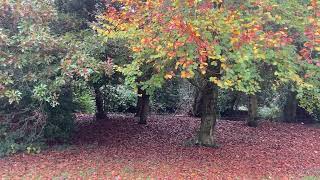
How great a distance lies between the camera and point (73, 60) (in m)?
8.41

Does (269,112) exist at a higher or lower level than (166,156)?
higher

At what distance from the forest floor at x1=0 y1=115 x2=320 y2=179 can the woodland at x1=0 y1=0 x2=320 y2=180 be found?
0.11ft

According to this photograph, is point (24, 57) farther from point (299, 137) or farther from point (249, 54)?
point (299, 137)

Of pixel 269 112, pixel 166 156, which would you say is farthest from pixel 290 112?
pixel 166 156

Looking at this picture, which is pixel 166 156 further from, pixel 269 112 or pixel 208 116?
pixel 269 112

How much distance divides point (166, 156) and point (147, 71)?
2.19 m

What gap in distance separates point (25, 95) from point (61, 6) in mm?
2764

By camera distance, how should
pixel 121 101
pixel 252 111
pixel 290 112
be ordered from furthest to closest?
1. pixel 121 101
2. pixel 290 112
3. pixel 252 111

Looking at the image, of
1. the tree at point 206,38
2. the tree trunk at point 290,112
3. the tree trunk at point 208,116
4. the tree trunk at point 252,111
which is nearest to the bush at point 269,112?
the tree trunk at point 290,112

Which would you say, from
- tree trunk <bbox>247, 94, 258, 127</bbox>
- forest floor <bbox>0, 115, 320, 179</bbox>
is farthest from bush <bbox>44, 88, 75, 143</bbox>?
tree trunk <bbox>247, 94, 258, 127</bbox>

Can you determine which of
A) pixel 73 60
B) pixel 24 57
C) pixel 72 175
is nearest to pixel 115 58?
pixel 73 60

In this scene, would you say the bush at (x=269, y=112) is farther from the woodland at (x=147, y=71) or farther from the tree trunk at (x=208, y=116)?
the tree trunk at (x=208, y=116)

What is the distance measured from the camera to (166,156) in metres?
9.70

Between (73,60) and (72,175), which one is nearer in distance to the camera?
(72,175)
